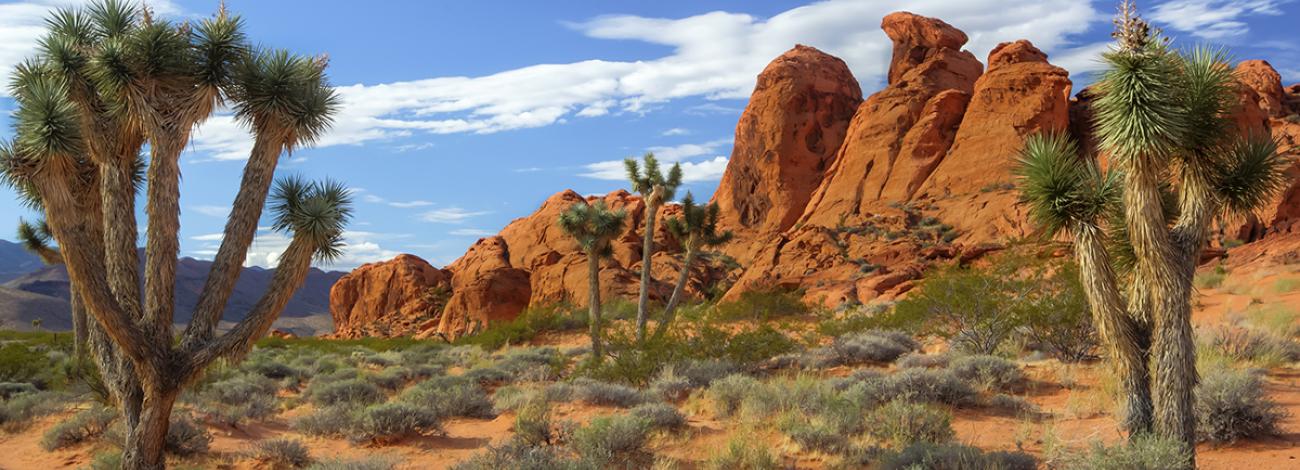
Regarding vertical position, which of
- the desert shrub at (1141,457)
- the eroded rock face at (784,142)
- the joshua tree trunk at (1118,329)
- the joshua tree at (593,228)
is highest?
the eroded rock face at (784,142)

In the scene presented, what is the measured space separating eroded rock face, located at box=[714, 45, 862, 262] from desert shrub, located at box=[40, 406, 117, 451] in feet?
182

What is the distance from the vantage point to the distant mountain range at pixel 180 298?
89.6 m

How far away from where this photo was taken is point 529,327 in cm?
3769

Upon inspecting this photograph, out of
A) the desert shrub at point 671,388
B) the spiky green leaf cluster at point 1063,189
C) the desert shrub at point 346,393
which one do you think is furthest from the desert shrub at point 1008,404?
the desert shrub at point 346,393

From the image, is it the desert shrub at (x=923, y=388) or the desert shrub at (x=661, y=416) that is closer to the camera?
the desert shrub at (x=661, y=416)

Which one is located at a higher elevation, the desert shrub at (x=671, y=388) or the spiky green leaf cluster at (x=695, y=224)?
the spiky green leaf cluster at (x=695, y=224)

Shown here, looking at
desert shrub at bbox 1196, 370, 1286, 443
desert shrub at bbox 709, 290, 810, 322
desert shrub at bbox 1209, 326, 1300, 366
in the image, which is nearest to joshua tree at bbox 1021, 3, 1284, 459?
desert shrub at bbox 1196, 370, 1286, 443

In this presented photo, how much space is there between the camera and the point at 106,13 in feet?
35.4

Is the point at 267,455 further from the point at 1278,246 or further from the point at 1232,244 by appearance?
the point at 1232,244

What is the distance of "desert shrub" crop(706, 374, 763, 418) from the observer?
11891 mm

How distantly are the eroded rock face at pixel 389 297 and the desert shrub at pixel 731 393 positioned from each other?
4598 cm

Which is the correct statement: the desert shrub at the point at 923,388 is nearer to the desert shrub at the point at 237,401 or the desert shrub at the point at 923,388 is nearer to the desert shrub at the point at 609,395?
the desert shrub at the point at 609,395

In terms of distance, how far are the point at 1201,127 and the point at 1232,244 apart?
128ft

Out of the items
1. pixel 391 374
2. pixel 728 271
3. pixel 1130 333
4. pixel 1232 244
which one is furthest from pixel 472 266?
pixel 1130 333
